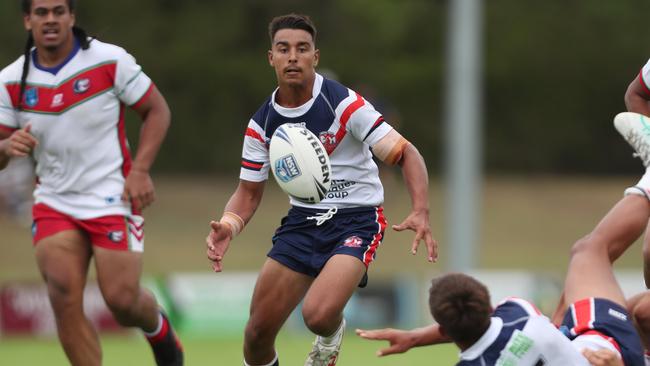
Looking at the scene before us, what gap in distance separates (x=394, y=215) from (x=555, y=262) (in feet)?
11.6

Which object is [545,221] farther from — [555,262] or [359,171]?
[359,171]

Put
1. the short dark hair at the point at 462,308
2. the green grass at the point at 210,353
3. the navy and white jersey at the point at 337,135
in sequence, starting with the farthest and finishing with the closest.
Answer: the green grass at the point at 210,353 < the navy and white jersey at the point at 337,135 < the short dark hair at the point at 462,308

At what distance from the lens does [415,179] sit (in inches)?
277

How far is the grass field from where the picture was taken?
21.4 m

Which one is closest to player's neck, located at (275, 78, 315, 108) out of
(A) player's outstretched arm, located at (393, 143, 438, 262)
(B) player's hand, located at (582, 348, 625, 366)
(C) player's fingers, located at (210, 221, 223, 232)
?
(A) player's outstretched arm, located at (393, 143, 438, 262)

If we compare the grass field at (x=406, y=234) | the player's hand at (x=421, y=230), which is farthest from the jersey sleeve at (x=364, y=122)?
the grass field at (x=406, y=234)

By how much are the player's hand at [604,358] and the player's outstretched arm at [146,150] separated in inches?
112

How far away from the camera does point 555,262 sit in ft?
69.7

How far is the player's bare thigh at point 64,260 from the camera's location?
23.5 ft

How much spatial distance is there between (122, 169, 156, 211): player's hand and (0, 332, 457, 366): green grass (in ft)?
11.9

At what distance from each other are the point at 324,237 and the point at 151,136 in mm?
1167

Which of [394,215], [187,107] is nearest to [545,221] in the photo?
[394,215]

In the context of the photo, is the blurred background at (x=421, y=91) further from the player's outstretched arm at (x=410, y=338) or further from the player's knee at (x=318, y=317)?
the player's outstretched arm at (x=410, y=338)

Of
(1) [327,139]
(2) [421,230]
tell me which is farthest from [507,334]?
(1) [327,139]
